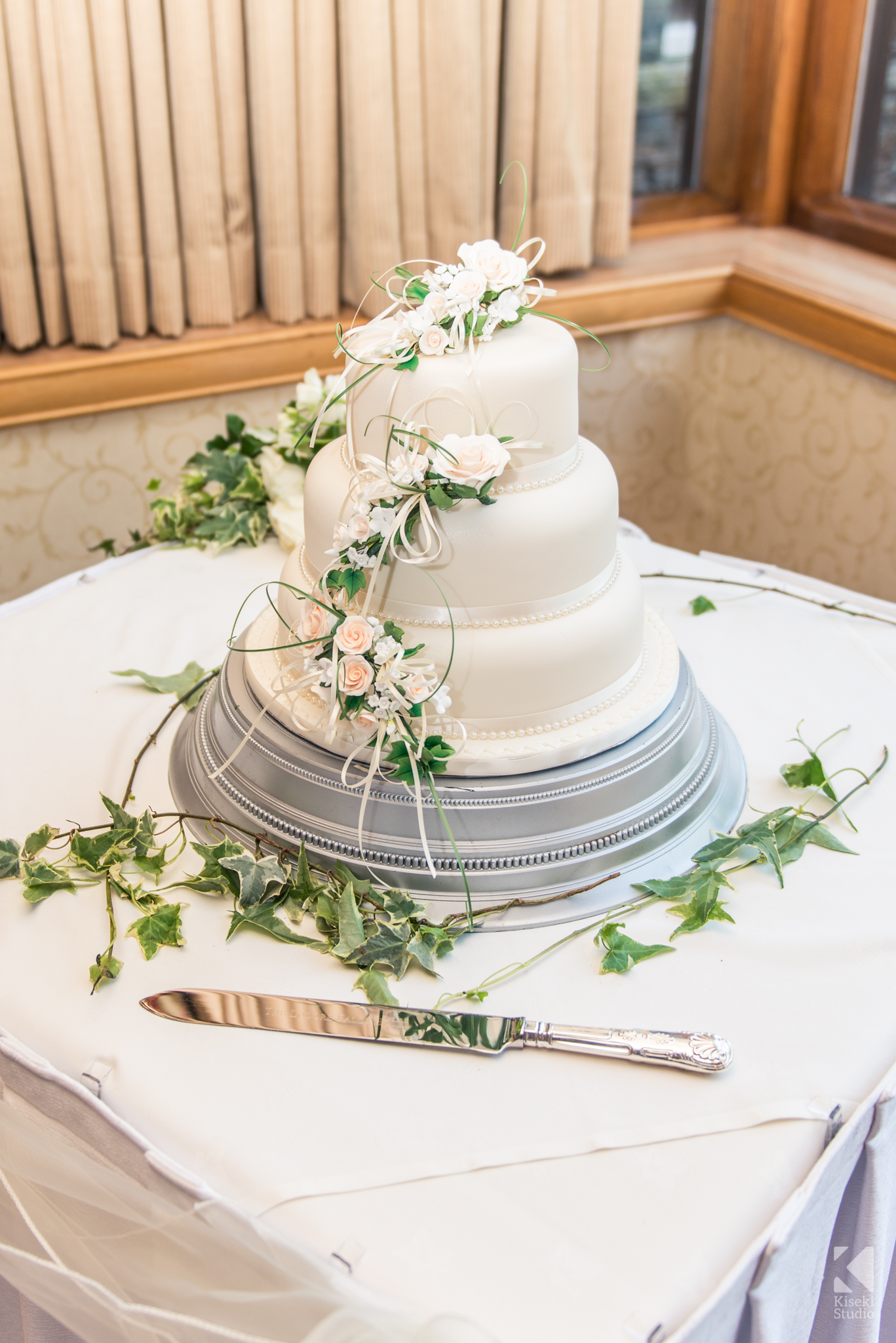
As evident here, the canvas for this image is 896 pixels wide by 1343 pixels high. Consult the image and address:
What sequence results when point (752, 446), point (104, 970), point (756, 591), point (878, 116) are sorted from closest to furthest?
point (104, 970)
point (756, 591)
point (878, 116)
point (752, 446)

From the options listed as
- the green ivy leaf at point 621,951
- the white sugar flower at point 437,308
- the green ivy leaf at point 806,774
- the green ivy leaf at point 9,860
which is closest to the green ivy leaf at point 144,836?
the green ivy leaf at point 9,860

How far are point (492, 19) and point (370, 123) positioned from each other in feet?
1.05

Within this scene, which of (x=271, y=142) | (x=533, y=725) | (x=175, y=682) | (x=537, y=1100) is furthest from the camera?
(x=271, y=142)

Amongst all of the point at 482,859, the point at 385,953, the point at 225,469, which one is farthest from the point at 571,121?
the point at 385,953

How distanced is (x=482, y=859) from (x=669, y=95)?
2.20 metres

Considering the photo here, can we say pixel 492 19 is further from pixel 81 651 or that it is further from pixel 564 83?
pixel 81 651

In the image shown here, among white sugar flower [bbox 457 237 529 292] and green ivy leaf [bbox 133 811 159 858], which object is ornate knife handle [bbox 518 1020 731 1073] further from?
white sugar flower [bbox 457 237 529 292]

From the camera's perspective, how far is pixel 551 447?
971 mm

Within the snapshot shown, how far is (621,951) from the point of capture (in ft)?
3.01

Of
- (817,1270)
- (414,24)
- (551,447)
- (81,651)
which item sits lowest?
(817,1270)

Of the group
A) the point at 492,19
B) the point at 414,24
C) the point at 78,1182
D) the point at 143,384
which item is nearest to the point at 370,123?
the point at 414,24

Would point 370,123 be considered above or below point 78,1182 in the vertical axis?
above

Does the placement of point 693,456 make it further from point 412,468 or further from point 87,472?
point 412,468

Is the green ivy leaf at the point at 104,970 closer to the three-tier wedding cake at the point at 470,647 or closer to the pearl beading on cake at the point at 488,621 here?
the three-tier wedding cake at the point at 470,647
